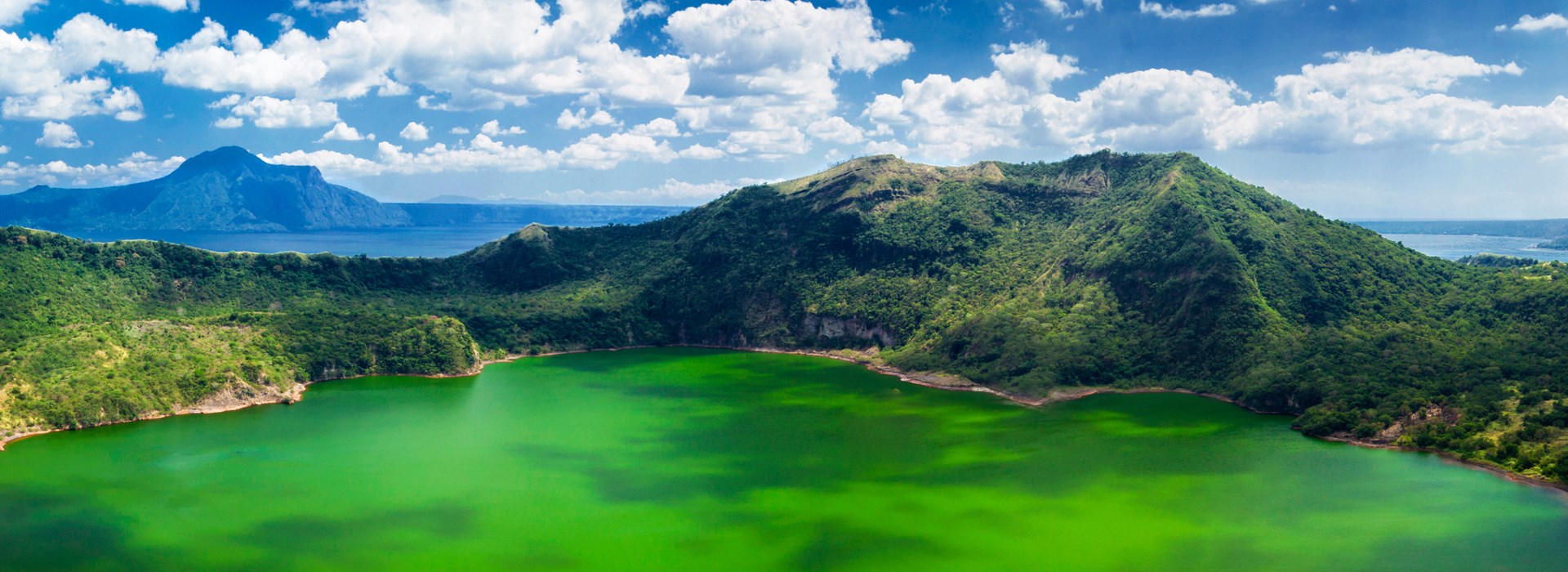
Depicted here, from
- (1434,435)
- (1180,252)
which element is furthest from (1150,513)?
(1180,252)

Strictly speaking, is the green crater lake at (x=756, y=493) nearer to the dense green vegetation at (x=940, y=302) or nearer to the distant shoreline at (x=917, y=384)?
the distant shoreline at (x=917, y=384)

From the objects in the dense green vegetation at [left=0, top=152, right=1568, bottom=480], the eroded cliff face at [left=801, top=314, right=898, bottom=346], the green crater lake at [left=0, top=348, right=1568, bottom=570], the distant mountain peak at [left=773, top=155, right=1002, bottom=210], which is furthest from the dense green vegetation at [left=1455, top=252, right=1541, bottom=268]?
the eroded cliff face at [left=801, top=314, right=898, bottom=346]

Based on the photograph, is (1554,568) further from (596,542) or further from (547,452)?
(547,452)

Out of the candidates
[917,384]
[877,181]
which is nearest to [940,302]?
[917,384]

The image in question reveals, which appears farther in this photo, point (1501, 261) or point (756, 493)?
point (1501, 261)

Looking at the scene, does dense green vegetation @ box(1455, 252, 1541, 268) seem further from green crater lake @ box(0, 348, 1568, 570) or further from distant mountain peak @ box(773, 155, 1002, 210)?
green crater lake @ box(0, 348, 1568, 570)

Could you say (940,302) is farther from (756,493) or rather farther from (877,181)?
(756,493)

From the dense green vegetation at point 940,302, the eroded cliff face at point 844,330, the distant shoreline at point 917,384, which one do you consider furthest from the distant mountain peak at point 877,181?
the distant shoreline at point 917,384
